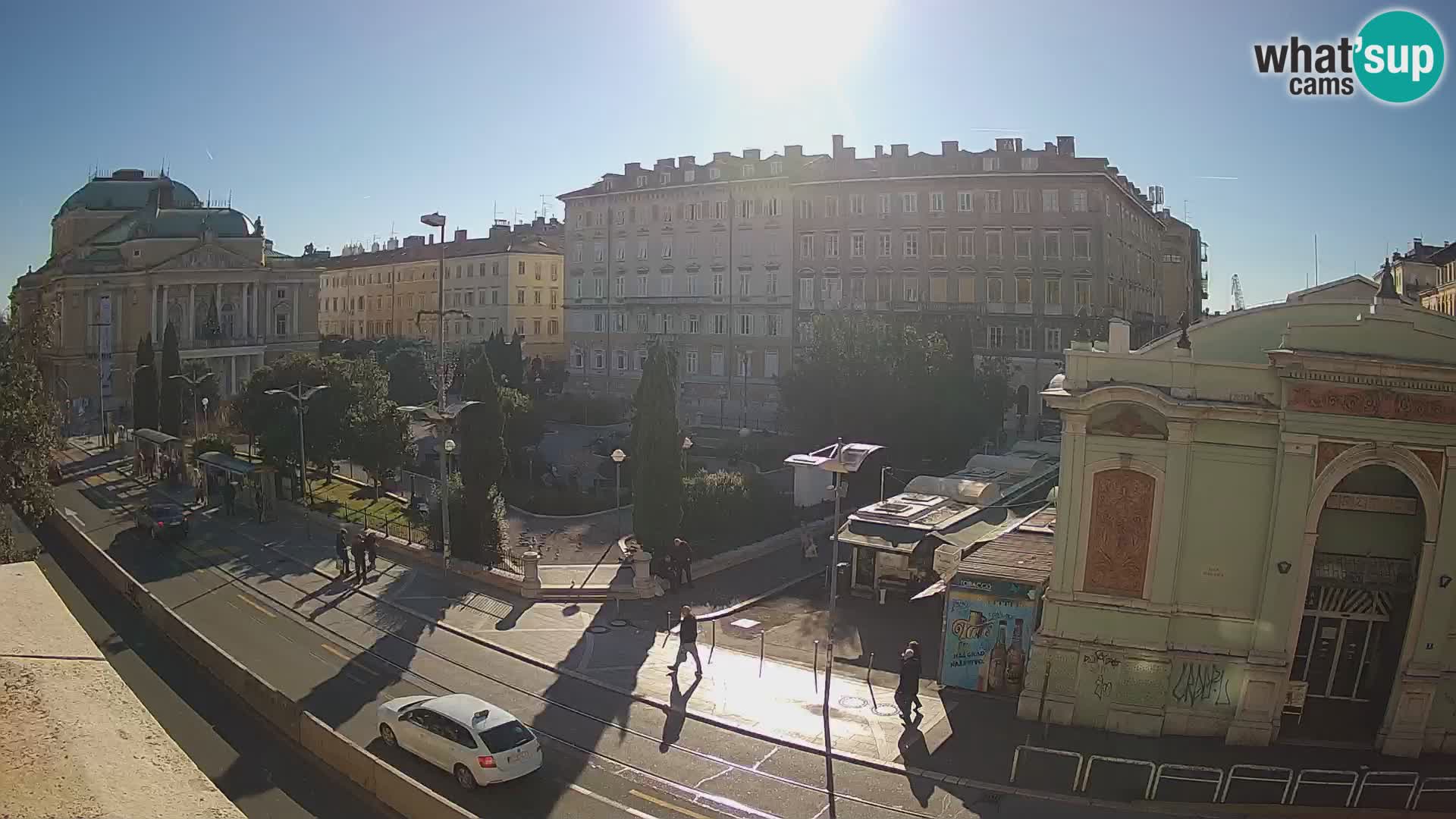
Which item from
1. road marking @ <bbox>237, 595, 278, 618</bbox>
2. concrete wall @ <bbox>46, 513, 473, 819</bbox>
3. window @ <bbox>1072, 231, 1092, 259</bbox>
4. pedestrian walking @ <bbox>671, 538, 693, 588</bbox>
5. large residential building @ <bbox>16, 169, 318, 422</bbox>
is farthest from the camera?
large residential building @ <bbox>16, 169, 318, 422</bbox>

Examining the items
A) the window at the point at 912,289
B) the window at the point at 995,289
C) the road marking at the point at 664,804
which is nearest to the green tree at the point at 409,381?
the window at the point at 912,289

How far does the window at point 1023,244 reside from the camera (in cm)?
6166

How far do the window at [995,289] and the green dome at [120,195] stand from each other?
228 feet

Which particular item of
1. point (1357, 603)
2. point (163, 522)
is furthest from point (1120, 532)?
point (163, 522)

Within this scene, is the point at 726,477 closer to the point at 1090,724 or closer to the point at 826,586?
the point at 826,586

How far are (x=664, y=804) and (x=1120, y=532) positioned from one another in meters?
9.67

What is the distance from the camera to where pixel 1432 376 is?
712 inches

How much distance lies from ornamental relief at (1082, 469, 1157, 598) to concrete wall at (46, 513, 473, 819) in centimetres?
1207

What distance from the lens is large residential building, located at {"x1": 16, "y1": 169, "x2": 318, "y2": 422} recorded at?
261 ft

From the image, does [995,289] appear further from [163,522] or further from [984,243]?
[163,522]

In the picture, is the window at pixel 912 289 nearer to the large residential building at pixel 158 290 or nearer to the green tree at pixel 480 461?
the green tree at pixel 480 461

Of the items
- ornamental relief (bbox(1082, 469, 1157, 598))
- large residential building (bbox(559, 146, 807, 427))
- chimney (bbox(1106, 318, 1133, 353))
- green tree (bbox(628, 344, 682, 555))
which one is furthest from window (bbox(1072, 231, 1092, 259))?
ornamental relief (bbox(1082, 469, 1157, 598))

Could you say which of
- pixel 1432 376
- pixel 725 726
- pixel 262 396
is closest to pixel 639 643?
pixel 725 726

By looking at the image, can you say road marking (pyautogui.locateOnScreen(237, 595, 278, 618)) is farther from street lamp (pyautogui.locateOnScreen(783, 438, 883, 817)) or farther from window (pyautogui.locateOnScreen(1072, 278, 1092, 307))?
window (pyautogui.locateOnScreen(1072, 278, 1092, 307))
